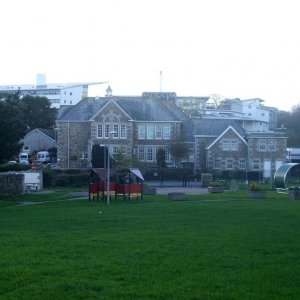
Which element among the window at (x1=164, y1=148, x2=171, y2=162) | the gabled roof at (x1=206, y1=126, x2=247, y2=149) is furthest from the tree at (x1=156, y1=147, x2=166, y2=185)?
the gabled roof at (x1=206, y1=126, x2=247, y2=149)

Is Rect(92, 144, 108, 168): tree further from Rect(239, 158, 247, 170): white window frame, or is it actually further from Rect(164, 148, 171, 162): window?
Rect(239, 158, 247, 170): white window frame

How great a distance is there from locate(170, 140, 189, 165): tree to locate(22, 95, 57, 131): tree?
1475 inches

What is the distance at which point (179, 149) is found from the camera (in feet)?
260

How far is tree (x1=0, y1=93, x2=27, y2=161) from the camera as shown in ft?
145

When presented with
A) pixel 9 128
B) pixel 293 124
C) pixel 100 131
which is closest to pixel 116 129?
pixel 100 131

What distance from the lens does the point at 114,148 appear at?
79.8 m

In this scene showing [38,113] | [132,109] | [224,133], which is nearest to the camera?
[224,133]

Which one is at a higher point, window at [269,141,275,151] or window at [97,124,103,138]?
window at [97,124,103,138]

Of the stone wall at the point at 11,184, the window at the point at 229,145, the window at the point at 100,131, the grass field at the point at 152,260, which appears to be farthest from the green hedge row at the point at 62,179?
the grass field at the point at 152,260

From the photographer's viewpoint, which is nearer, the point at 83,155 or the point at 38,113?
the point at 83,155

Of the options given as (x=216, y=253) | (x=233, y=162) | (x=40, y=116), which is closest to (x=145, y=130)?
(x=233, y=162)

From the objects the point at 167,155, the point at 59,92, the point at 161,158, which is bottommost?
the point at 161,158

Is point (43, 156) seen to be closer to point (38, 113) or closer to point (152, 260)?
point (38, 113)

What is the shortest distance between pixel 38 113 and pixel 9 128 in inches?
2676
